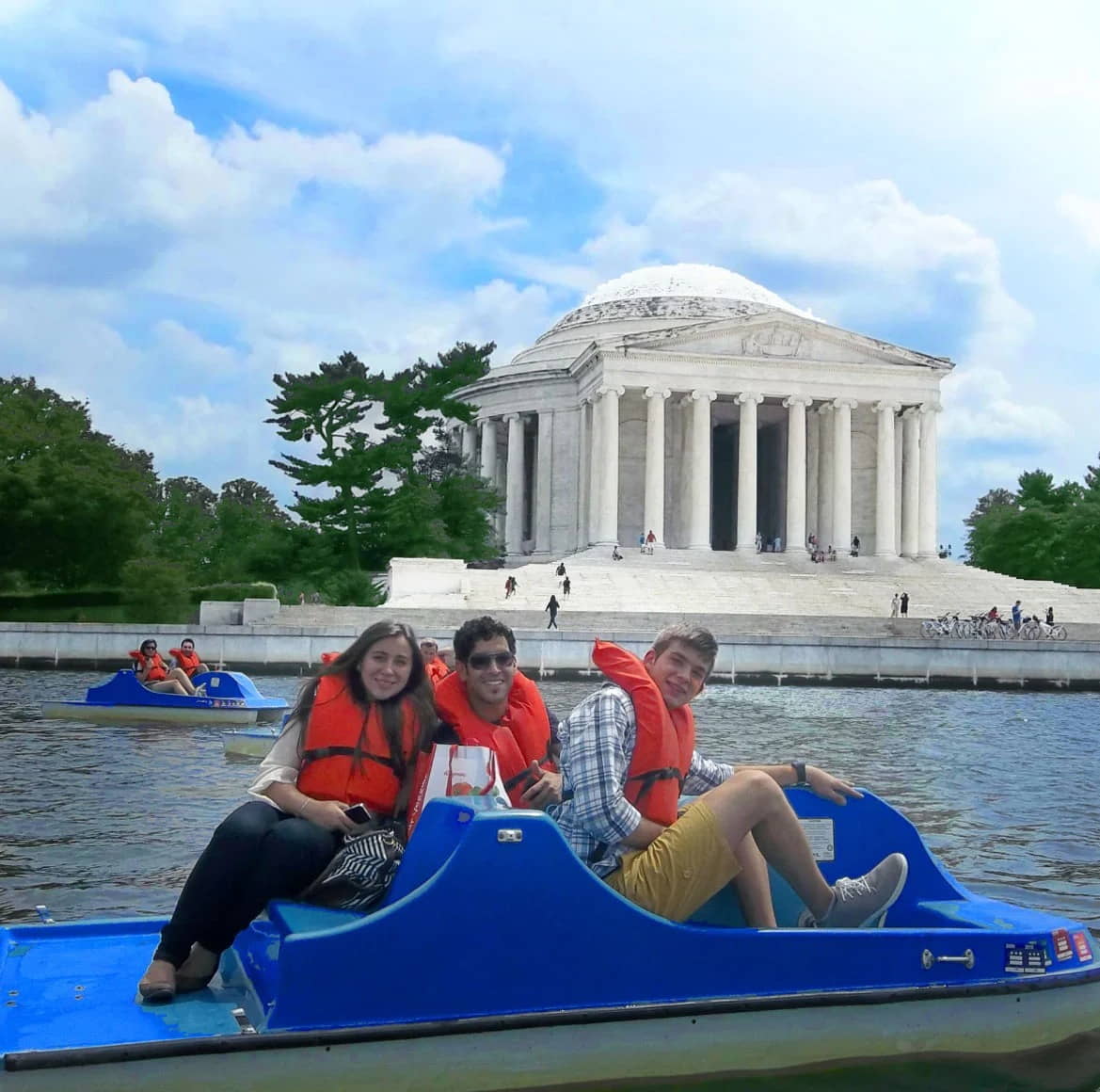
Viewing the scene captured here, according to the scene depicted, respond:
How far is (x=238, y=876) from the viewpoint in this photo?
6449 mm

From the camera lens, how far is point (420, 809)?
21.6 ft

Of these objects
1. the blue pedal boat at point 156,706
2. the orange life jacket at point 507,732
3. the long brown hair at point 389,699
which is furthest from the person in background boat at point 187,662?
the long brown hair at point 389,699

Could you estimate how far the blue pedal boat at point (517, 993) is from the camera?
5.87m

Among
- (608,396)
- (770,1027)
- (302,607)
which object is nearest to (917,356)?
(608,396)

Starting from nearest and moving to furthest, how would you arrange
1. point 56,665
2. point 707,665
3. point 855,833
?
point 707,665 → point 855,833 → point 56,665

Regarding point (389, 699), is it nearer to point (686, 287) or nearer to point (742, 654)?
point (742, 654)

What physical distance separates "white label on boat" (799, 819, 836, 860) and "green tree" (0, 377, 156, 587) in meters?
46.8

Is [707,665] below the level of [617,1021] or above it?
above

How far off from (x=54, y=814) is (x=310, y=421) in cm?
4879

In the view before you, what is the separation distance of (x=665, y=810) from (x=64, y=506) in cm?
4808

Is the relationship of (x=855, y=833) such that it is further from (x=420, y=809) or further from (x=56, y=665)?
(x=56, y=665)

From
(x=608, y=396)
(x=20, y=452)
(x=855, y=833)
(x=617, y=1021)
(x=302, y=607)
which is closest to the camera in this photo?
(x=617, y=1021)

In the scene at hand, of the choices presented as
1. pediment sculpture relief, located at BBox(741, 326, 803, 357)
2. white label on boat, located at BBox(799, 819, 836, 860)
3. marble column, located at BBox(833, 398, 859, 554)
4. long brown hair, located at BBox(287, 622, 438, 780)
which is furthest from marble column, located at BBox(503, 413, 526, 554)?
long brown hair, located at BBox(287, 622, 438, 780)

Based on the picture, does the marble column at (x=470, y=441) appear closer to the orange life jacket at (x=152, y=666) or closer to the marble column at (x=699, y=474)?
the marble column at (x=699, y=474)
